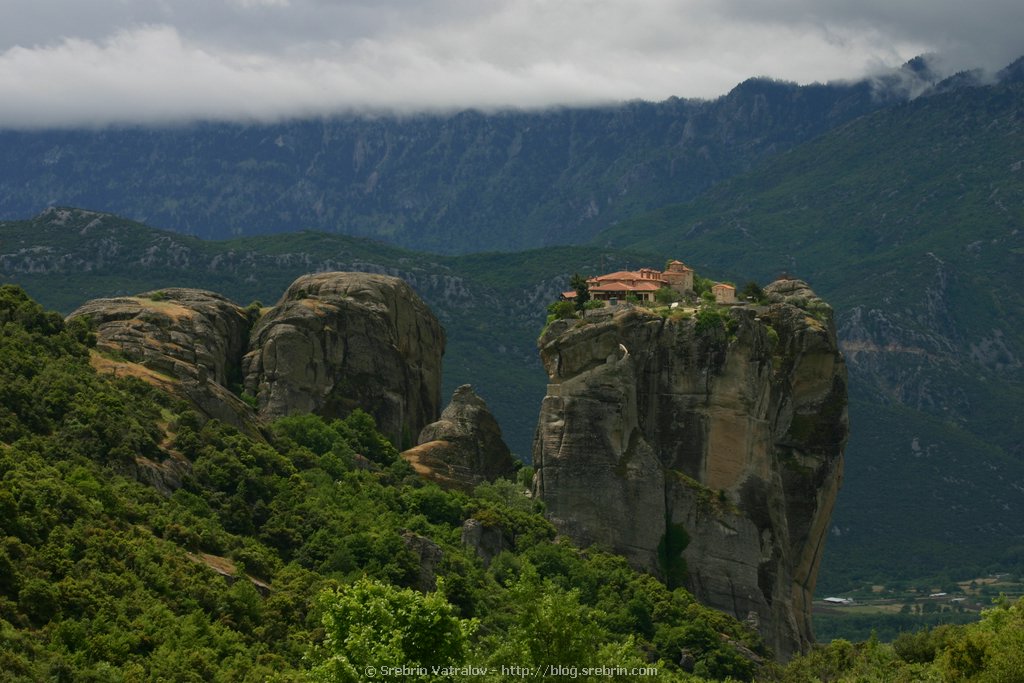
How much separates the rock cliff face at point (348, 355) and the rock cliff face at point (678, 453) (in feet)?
37.0

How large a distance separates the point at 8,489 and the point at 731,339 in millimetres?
51598

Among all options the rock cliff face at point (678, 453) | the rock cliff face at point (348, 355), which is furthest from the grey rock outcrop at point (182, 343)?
the rock cliff face at point (678, 453)

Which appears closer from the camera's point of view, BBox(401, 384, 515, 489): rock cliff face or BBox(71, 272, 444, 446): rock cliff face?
BBox(71, 272, 444, 446): rock cliff face

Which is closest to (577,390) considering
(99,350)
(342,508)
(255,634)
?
(342,508)

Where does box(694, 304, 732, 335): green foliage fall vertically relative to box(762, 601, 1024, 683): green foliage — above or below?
above

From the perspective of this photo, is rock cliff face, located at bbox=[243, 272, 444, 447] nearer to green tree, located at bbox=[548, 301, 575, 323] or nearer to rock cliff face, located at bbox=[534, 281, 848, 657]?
green tree, located at bbox=[548, 301, 575, 323]

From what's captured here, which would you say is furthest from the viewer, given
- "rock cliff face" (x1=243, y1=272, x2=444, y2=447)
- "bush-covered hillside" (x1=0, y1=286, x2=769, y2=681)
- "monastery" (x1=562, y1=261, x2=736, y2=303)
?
"monastery" (x1=562, y1=261, x2=736, y2=303)

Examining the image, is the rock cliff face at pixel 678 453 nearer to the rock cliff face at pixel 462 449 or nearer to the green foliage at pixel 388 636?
the rock cliff face at pixel 462 449

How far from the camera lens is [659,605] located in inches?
4218

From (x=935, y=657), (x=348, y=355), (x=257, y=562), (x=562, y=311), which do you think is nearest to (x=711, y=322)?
(x=562, y=311)

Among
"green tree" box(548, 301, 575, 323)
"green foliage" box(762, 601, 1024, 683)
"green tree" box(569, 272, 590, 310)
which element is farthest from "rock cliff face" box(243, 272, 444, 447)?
"green foliage" box(762, 601, 1024, 683)

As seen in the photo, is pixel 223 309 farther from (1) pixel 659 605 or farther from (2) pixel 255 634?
(2) pixel 255 634

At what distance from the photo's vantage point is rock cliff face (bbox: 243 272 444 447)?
118875 millimetres

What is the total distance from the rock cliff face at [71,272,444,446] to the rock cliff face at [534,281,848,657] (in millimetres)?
11471
